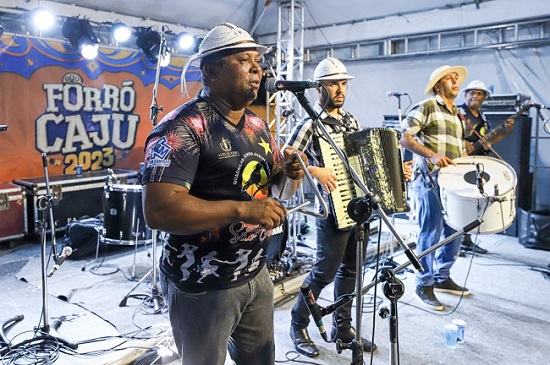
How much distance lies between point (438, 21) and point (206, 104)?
701 centimetres

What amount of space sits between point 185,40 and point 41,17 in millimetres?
2443

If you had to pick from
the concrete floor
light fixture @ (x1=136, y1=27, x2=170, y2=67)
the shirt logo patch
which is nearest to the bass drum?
the concrete floor

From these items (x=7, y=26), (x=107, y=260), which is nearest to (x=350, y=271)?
(x=107, y=260)

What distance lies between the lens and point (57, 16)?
694 centimetres

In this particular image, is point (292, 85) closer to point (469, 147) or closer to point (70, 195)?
point (469, 147)

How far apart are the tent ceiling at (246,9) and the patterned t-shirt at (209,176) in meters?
6.41

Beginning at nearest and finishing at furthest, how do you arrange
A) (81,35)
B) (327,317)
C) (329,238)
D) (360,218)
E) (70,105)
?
(360,218)
(329,238)
(327,317)
(81,35)
(70,105)

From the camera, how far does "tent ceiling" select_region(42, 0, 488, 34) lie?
768cm

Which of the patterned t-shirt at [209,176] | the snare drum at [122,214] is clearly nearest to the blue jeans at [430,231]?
the patterned t-shirt at [209,176]

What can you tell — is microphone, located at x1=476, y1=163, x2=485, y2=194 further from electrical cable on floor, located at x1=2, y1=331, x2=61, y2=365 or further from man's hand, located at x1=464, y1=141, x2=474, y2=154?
electrical cable on floor, located at x1=2, y1=331, x2=61, y2=365

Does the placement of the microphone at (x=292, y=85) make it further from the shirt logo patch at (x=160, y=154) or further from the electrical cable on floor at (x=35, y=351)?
the electrical cable on floor at (x=35, y=351)

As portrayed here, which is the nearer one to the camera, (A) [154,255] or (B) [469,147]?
(A) [154,255]

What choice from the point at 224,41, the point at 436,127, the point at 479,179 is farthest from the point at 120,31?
the point at 224,41

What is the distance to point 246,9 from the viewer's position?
9070 mm
